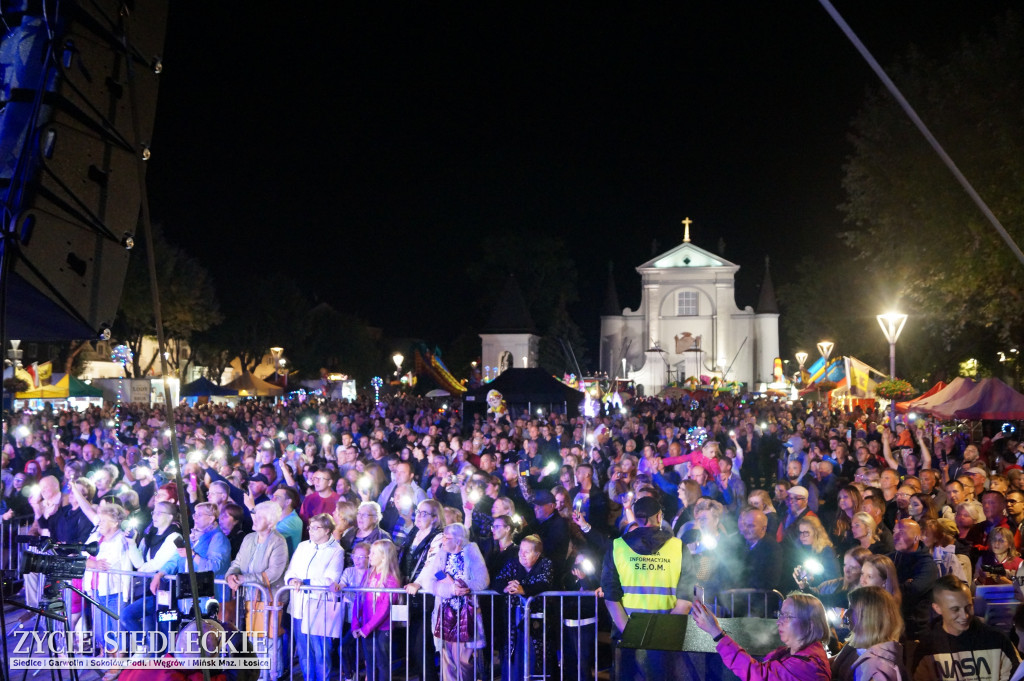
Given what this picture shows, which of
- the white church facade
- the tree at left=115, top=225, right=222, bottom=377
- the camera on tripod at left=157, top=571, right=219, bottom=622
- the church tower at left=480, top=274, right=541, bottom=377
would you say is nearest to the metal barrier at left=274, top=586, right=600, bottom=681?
the camera on tripod at left=157, top=571, right=219, bottom=622

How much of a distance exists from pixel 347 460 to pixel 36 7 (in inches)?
382

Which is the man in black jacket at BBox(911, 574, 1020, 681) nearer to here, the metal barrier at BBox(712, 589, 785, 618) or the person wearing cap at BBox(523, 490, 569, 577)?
the metal barrier at BBox(712, 589, 785, 618)

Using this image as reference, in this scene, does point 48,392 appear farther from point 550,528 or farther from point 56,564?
point 550,528

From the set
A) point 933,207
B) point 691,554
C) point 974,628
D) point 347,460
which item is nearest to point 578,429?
point 347,460

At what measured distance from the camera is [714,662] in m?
4.12

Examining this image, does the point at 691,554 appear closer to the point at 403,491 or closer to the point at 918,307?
the point at 403,491

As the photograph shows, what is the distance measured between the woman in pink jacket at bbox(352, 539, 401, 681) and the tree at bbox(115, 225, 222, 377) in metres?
42.4

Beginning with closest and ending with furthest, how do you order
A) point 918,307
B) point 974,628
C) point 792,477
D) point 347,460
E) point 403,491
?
1. point 974,628
2. point 403,491
3. point 792,477
4. point 347,460
5. point 918,307

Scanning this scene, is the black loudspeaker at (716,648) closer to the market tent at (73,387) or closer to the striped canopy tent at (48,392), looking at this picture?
the striped canopy tent at (48,392)

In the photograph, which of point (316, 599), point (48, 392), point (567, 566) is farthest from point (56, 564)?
point (48, 392)

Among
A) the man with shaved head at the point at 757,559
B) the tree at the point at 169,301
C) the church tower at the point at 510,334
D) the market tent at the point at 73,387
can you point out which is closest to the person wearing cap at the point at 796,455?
the man with shaved head at the point at 757,559

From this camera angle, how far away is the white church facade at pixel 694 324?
75.4 meters

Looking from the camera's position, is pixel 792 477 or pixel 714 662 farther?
pixel 792 477

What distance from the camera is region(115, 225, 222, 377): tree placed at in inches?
1834
